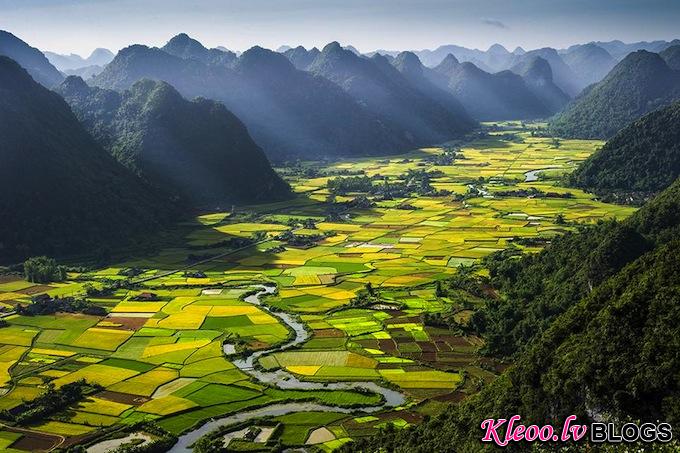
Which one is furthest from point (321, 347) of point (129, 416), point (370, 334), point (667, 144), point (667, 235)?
point (667, 144)

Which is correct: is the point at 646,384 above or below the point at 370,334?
above

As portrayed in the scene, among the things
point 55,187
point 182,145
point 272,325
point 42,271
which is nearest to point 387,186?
point 182,145

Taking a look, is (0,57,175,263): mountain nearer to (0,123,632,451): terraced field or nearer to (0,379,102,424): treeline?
(0,123,632,451): terraced field

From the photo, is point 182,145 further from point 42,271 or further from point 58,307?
point 58,307

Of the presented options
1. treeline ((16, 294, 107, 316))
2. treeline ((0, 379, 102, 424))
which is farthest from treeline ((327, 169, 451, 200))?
treeline ((0, 379, 102, 424))

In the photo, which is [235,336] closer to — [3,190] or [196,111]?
[3,190]

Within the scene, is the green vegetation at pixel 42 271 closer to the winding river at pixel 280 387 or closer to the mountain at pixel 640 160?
the winding river at pixel 280 387
